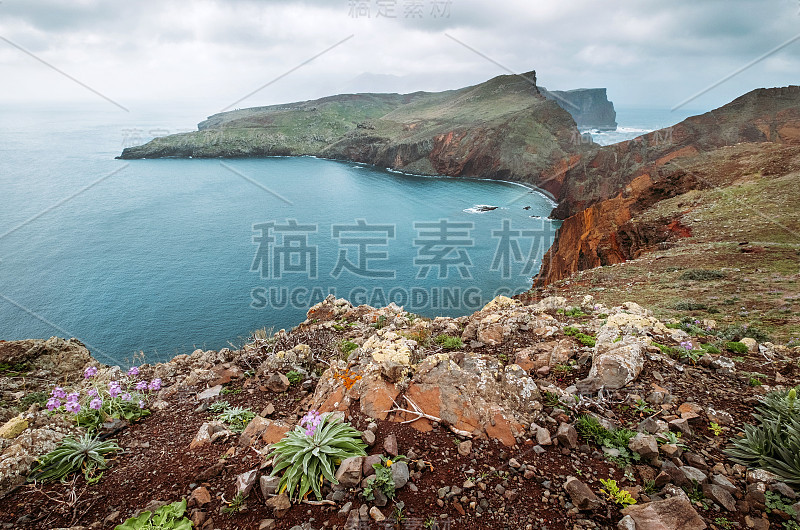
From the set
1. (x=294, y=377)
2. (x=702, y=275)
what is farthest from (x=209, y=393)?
(x=702, y=275)

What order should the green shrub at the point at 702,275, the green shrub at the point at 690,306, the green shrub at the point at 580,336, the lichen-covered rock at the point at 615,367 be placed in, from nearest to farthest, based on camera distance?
the lichen-covered rock at the point at 615,367, the green shrub at the point at 580,336, the green shrub at the point at 690,306, the green shrub at the point at 702,275

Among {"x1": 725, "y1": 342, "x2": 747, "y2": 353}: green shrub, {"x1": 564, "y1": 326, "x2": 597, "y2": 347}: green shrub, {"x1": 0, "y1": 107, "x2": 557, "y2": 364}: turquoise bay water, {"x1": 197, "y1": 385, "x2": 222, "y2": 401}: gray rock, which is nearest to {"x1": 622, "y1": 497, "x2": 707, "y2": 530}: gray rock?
{"x1": 564, "y1": 326, "x2": 597, "y2": 347}: green shrub

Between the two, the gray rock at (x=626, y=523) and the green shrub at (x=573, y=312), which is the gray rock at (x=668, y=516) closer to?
the gray rock at (x=626, y=523)

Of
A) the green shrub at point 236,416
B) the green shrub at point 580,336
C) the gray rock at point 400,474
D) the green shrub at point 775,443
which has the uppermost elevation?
the green shrub at point 775,443

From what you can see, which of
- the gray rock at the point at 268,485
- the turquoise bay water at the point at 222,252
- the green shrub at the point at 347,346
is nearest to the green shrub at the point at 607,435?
the gray rock at the point at 268,485

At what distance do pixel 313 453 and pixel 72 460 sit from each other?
11.6 feet

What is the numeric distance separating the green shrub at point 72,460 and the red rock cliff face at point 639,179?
79.4 ft

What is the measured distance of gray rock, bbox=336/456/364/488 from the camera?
384 centimetres

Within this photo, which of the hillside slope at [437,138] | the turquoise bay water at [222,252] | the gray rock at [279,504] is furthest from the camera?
the hillside slope at [437,138]

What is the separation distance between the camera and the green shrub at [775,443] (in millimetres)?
3848

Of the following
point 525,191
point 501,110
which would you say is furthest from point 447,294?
point 501,110

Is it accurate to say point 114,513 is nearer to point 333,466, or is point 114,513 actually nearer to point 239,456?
point 239,456

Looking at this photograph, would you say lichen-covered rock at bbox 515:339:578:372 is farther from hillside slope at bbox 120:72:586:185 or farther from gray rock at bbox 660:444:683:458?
hillside slope at bbox 120:72:586:185

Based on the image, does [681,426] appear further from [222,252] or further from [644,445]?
[222,252]
